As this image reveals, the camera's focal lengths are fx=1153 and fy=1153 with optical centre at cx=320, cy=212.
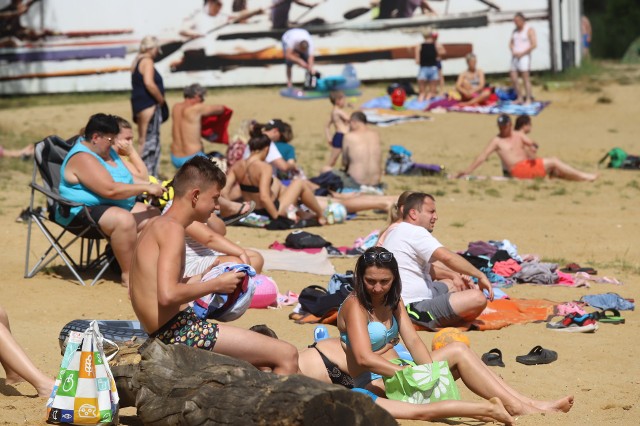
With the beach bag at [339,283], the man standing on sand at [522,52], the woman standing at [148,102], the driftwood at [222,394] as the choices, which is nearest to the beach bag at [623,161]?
the man standing on sand at [522,52]

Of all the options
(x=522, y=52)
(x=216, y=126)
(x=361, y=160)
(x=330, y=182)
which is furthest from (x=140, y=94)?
(x=522, y=52)

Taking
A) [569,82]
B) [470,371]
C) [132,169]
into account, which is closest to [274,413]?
[470,371]

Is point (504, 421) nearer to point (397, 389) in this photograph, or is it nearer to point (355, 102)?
point (397, 389)

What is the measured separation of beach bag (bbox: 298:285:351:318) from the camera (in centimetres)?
811

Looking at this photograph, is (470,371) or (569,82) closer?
(470,371)

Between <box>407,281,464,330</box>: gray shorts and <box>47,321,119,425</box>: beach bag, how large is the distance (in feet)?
9.81

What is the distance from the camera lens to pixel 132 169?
395 inches

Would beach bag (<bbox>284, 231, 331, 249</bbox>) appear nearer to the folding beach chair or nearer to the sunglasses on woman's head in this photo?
the folding beach chair

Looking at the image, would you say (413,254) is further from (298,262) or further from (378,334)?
(298,262)

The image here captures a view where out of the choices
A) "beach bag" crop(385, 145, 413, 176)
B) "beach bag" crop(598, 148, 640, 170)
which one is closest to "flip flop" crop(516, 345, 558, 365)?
"beach bag" crop(385, 145, 413, 176)

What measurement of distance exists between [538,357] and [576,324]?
99cm

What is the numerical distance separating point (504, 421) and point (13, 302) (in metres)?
4.47

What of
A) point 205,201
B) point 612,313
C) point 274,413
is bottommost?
point 612,313

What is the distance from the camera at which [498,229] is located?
11.9m
